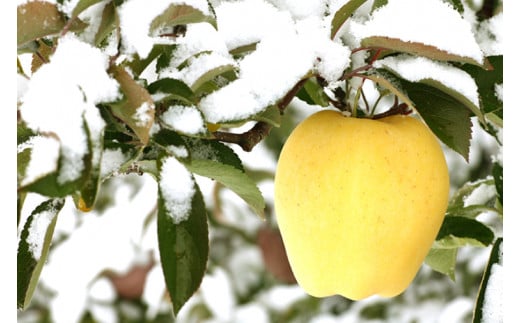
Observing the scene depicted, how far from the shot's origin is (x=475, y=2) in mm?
941

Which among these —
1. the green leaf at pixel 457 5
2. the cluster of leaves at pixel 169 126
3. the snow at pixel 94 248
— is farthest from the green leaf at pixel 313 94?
the snow at pixel 94 248

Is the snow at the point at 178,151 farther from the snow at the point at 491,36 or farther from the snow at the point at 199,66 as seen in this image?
the snow at the point at 491,36

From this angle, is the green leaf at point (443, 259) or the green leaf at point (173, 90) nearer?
the green leaf at point (173, 90)

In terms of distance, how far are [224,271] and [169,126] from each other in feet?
4.47

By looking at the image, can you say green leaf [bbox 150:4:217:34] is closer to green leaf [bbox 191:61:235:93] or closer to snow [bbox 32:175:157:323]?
green leaf [bbox 191:61:235:93]

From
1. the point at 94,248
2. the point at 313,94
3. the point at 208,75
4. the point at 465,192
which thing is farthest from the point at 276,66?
the point at 94,248

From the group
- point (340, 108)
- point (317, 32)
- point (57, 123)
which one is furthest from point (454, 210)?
point (57, 123)

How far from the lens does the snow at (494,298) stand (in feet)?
1.87

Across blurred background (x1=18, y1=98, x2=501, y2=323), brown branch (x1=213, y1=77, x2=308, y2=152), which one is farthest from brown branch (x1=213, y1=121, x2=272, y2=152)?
blurred background (x1=18, y1=98, x2=501, y2=323)

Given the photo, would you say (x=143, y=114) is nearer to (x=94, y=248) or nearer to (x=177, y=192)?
(x=177, y=192)

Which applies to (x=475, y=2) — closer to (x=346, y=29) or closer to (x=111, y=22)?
(x=346, y=29)

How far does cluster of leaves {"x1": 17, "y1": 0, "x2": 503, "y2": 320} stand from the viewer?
1.36 feet

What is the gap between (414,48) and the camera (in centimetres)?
47

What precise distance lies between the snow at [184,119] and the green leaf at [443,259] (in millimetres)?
347
